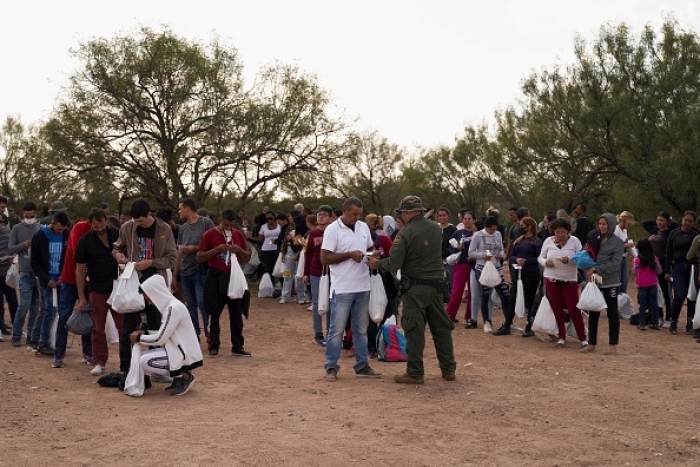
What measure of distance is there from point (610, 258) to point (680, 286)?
292 centimetres

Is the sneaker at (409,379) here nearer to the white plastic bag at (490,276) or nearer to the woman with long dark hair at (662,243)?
the white plastic bag at (490,276)

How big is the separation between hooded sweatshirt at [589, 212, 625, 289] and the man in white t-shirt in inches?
149

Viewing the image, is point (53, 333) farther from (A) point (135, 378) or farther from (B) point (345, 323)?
(B) point (345, 323)

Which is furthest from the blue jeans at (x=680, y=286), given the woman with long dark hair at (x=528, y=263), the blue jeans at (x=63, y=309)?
the blue jeans at (x=63, y=309)

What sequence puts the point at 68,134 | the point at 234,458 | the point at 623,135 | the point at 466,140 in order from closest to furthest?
the point at 234,458, the point at 68,134, the point at 623,135, the point at 466,140

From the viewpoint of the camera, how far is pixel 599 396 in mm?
8867

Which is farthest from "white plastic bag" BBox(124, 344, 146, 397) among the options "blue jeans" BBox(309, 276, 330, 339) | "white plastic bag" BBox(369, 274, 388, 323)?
"blue jeans" BBox(309, 276, 330, 339)

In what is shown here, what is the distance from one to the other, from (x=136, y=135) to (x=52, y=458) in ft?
65.8

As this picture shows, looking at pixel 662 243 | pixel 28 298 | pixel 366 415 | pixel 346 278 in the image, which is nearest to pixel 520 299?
pixel 662 243

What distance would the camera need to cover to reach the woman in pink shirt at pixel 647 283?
14.6m

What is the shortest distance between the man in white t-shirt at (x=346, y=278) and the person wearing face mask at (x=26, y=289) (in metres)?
4.79

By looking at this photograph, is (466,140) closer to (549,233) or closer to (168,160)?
(168,160)

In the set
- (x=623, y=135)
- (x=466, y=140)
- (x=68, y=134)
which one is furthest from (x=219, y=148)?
(x=466, y=140)

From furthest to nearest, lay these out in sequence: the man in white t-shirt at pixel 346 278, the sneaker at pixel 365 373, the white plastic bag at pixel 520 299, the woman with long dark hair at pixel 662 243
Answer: the woman with long dark hair at pixel 662 243, the white plastic bag at pixel 520 299, the sneaker at pixel 365 373, the man in white t-shirt at pixel 346 278
